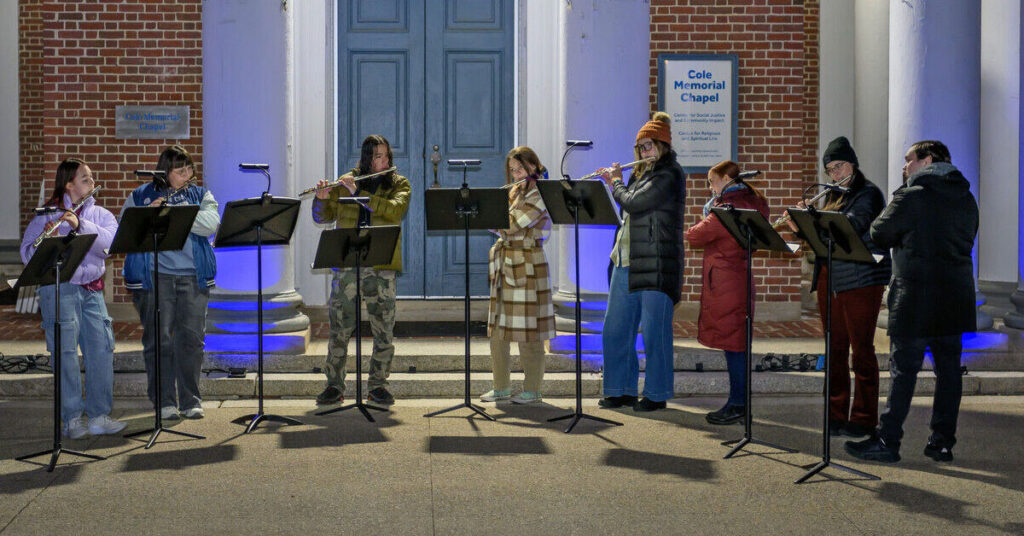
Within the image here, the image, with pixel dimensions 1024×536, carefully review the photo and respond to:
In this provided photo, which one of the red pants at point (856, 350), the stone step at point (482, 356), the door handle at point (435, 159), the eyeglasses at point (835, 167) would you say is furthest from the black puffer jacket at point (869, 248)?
the door handle at point (435, 159)

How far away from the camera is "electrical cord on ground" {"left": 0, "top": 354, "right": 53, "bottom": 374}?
29.5 feet

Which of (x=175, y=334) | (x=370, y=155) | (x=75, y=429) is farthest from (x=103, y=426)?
(x=370, y=155)

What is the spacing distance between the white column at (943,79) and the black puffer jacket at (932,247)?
300 centimetres

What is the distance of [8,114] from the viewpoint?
1602cm

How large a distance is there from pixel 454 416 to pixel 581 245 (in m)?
2.31

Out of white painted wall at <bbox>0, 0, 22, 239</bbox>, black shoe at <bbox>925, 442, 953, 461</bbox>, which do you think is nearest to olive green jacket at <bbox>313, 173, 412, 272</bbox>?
black shoe at <bbox>925, 442, 953, 461</bbox>

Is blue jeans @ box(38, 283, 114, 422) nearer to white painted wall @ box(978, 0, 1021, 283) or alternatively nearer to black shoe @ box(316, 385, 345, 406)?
black shoe @ box(316, 385, 345, 406)

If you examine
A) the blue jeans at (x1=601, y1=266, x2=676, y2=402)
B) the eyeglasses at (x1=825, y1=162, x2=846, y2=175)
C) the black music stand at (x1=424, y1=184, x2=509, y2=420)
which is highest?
the eyeglasses at (x1=825, y1=162, x2=846, y2=175)

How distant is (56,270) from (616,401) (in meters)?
3.81

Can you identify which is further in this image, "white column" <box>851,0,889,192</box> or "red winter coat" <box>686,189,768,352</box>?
"white column" <box>851,0,889,192</box>

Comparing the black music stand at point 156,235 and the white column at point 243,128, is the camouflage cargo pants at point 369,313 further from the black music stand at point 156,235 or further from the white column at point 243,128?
the black music stand at point 156,235

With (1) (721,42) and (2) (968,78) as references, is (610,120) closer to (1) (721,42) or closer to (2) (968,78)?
(1) (721,42)

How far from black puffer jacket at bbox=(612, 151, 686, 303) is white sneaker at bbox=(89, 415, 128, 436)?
3.47m

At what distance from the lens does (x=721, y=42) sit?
11.1 meters
